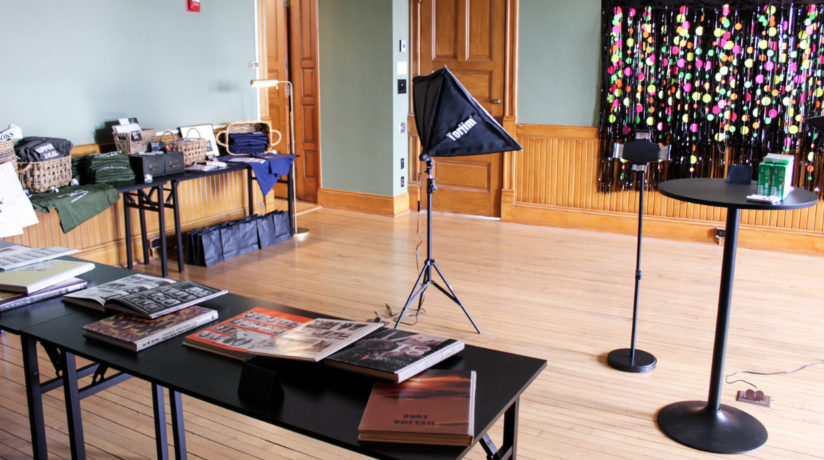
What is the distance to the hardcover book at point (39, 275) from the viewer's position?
2139 mm

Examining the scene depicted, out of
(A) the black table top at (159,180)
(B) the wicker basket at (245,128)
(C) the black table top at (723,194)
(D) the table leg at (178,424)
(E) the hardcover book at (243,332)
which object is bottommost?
(D) the table leg at (178,424)

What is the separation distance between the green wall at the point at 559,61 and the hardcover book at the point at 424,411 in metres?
4.73

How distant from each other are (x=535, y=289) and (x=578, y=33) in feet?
8.38

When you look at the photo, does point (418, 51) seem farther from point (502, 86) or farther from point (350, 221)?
point (350, 221)

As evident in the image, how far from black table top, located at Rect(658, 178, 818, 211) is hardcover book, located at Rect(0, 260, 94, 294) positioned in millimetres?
2190

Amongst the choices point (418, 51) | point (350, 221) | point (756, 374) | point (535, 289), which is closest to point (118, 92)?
point (350, 221)

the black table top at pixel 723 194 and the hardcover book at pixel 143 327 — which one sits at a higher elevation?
the black table top at pixel 723 194

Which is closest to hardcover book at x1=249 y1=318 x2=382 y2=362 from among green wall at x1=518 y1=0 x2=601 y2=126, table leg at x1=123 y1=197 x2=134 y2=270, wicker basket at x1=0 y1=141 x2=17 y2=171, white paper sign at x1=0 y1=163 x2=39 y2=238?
white paper sign at x1=0 y1=163 x2=39 y2=238

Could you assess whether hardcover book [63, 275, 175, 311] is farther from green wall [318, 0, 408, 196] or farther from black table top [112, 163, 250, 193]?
green wall [318, 0, 408, 196]

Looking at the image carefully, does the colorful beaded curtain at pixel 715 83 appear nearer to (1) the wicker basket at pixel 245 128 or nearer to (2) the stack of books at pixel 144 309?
(1) the wicker basket at pixel 245 128

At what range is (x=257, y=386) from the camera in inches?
59.3

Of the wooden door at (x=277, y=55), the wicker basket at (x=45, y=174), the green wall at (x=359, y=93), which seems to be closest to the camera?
the wicker basket at (x=45, y=174)

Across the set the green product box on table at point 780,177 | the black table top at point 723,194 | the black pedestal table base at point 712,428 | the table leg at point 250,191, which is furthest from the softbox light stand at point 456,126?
the table leg at point 250,191

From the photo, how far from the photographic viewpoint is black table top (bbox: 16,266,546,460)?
Result: 1387 millimetres
